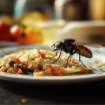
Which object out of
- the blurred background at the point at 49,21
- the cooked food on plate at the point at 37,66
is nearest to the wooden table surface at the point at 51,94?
the cooked food on plate at the point at 37,66

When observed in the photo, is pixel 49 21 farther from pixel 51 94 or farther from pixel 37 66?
pixel 51 94

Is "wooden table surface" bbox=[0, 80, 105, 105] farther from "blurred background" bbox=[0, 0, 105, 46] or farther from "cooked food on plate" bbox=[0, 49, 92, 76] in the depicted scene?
"blurred background" bbox=[0, 0, 105, 46]

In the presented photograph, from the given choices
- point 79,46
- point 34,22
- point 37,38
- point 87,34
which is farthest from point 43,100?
point 34,22

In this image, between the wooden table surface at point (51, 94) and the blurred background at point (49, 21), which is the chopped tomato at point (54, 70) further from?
the blurred background at point (49, 21)

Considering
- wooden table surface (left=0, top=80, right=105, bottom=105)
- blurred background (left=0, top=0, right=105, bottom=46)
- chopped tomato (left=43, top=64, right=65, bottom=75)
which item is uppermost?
blurred background (left=0, top=0, right=105, bottom=46)

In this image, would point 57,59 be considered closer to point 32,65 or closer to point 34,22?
point 32,65

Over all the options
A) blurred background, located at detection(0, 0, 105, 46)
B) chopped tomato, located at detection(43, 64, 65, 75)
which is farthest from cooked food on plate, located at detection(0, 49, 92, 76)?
blurred background, located at detection(0, 0, 105, 46)
